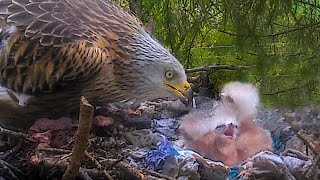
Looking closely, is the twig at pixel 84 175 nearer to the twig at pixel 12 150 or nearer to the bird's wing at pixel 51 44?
the twig at pixel 12 150

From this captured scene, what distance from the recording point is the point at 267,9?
2951mm

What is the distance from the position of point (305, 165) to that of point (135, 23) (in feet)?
2.47

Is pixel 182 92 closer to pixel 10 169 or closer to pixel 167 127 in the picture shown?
pixel 167 127

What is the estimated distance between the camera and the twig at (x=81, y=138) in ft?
4.14

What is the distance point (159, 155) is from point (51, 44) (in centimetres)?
43

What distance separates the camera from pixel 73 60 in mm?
1794

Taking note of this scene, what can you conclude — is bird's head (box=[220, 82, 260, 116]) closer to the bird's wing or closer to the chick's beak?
the chick's beak

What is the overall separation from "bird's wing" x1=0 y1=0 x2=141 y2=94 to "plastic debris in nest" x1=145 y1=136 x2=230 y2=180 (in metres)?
0.31

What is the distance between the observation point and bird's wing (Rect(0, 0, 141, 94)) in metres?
1.82

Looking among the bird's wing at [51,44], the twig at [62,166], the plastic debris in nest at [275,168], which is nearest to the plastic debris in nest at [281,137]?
the plastic debris in nest at [275,168]

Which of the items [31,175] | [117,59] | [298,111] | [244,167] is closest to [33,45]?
[117,59]

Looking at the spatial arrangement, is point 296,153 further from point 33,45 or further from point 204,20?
point 204,20

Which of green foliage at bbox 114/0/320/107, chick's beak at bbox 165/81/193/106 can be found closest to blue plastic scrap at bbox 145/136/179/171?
chick's beak at bbox 165/81/193/106

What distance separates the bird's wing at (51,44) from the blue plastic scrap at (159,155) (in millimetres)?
283
